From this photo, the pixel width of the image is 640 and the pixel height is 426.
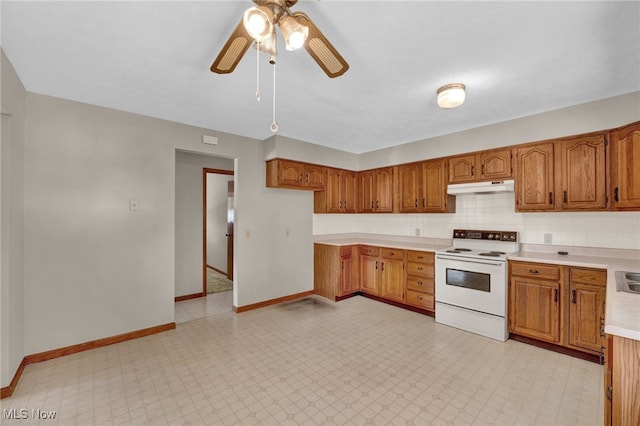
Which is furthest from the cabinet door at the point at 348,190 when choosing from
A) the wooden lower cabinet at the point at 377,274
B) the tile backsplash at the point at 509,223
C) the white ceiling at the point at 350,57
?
the white ceiling at the point at 350,57

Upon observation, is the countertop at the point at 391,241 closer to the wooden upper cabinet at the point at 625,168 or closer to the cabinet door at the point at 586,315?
the cabinet door at the point at 586,315

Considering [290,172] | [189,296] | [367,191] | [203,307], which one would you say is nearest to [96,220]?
[203,307]

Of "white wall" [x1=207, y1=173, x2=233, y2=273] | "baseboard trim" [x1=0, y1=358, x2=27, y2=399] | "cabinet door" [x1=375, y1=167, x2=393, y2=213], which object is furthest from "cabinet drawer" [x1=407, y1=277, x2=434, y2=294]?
"baseboard trim" [x1=0, y1=358, x2=27, y2=399]

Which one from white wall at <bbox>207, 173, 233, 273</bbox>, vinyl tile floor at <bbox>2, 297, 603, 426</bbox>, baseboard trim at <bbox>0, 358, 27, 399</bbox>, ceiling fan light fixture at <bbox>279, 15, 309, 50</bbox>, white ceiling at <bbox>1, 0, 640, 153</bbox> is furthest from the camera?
white wall at <bbox>207, 173, 233, 273</bbox>

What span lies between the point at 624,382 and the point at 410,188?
3.30 m

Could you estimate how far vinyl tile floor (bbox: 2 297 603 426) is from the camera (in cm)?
189

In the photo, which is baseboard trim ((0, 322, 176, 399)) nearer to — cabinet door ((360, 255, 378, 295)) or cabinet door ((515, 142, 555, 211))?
cabinet door ((360, 255, 378, 295))

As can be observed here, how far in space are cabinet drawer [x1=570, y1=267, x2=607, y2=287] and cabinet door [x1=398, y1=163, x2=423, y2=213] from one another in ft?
6.29

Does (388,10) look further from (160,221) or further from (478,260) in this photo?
(160,221)

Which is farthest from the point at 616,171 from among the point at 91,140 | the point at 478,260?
the point at 91,140

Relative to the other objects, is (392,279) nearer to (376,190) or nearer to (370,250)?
(370,250)

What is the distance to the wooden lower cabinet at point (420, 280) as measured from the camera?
12.0 ft

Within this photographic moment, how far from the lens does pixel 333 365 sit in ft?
8.23

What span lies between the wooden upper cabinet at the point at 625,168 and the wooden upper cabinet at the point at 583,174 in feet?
0.35
